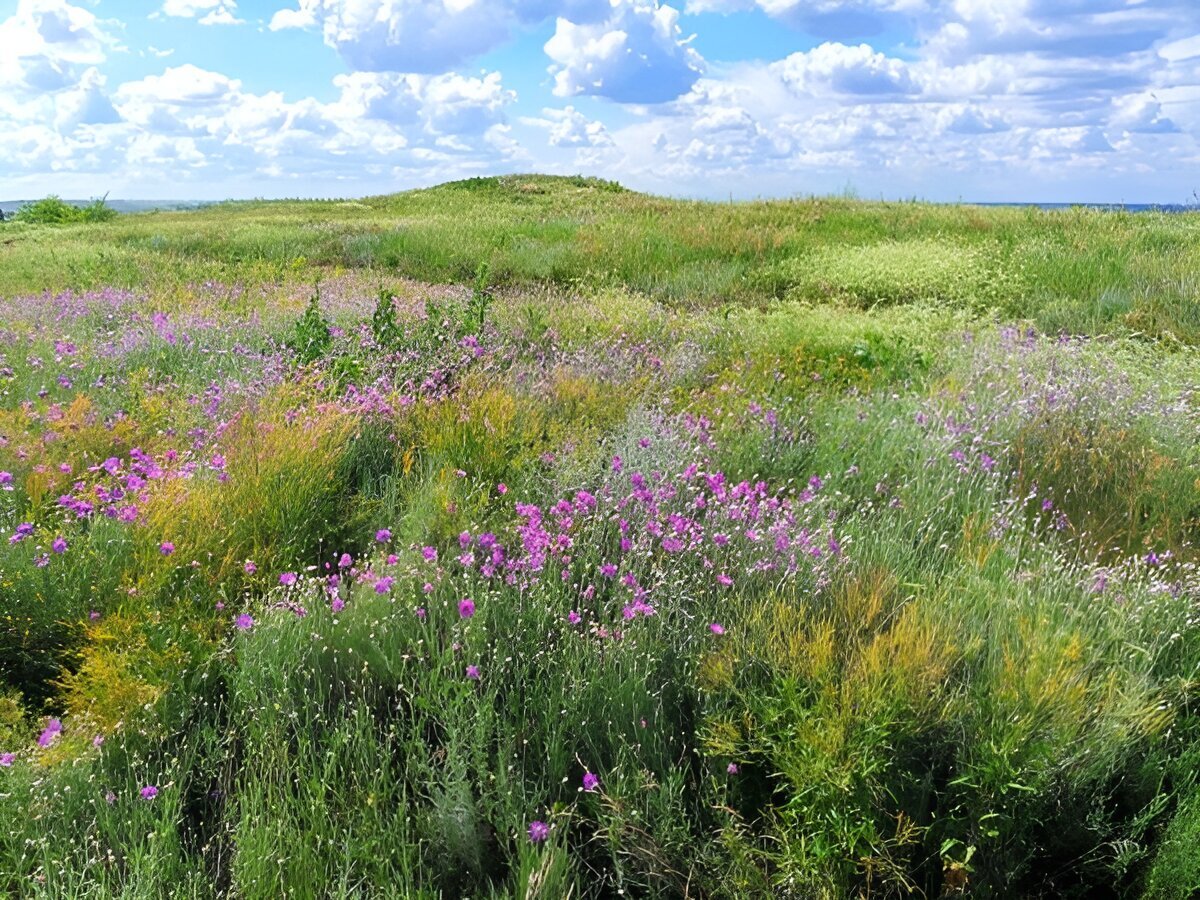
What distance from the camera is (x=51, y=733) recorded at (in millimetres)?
2461

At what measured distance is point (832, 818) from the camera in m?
2.20

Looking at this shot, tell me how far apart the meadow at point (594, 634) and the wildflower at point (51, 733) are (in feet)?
0.06

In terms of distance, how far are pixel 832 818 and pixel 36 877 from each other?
2.00 m

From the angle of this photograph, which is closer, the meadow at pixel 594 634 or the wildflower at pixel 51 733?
the meadow at pixel 594 634

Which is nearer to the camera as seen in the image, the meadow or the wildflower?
the meadow

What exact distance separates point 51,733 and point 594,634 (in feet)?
5.33

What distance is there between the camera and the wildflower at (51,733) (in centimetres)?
243

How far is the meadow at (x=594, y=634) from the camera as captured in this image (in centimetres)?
226

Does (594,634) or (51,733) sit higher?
(594,634)

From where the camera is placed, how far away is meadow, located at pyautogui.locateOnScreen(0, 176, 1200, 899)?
2.26 meters

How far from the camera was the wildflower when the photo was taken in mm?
2428

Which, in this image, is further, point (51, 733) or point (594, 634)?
point (594, 634)

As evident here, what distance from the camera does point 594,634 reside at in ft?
9.11

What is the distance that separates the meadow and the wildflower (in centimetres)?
2
